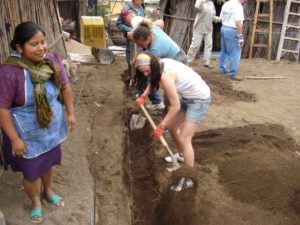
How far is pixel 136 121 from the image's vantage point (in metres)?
6.02

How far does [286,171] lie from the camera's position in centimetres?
455

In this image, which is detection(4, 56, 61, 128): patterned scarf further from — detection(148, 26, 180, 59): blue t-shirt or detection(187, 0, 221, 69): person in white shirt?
detection(187, 0, 221, 69): person in white shirt

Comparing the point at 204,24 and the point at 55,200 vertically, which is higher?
the point at 204,24

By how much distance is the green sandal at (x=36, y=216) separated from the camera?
3.08 m

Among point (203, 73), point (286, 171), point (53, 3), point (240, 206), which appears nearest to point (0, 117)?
point (240, 206)

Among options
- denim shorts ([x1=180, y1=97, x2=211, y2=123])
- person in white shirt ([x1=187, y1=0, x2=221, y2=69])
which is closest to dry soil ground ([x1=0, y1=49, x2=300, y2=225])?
denim shorts ([x1=180, y1=97, x2=211, y2=123])

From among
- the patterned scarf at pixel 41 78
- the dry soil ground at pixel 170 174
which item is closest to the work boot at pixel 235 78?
the dry soil ground at pixel 170 174

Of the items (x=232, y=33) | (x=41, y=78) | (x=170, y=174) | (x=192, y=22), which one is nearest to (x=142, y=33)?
(x=170, y=174)

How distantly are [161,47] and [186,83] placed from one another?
1.28 metres

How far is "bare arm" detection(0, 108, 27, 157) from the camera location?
2.61 m

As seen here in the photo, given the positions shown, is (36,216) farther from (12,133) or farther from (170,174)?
(170,174)

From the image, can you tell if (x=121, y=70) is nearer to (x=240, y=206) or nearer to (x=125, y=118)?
(x=125, y=118)

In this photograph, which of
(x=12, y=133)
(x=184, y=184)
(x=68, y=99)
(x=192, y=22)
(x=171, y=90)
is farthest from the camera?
(x=192, y=22)

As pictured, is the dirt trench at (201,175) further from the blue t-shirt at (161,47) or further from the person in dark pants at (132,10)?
the person in dark pants at (132,10)
